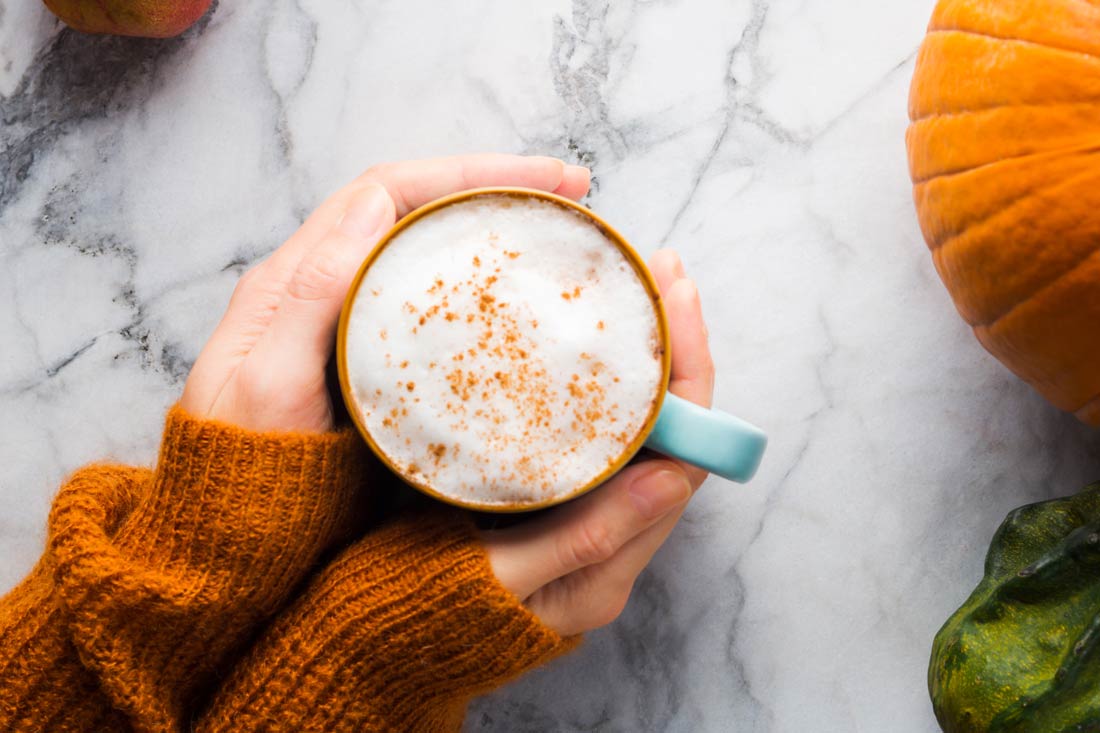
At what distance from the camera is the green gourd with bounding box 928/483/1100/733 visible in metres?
0.74

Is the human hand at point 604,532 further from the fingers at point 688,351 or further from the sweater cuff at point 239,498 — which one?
the sweater cuff at point 239,498

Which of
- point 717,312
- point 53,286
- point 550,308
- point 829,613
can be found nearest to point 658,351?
point 550,308

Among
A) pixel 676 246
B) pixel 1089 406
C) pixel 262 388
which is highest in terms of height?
pixel 262 388

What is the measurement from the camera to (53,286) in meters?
0.91

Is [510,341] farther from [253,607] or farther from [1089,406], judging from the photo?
[1089,406]

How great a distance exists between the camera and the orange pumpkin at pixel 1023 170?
693 mm

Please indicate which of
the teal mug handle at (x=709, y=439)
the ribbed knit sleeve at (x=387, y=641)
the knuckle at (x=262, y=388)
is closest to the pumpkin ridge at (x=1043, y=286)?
the teal mug handle at (x=709, y=439)

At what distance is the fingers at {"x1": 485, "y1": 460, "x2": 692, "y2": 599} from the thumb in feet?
0.60

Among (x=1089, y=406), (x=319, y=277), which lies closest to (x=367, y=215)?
(x=319, y=277)

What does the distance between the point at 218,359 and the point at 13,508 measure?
31 centimetres

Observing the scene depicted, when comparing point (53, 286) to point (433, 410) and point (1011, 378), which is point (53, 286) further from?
point (1011, 378)

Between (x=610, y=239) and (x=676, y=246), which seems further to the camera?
(x=676, y=246)

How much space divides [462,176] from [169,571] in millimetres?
358

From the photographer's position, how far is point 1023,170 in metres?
0.70
